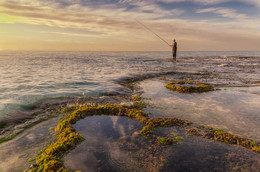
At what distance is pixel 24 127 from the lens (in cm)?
619

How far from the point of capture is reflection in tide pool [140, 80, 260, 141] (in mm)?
5906

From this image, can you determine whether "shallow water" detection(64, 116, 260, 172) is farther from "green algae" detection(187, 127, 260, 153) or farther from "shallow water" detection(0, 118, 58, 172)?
"shallow water" detection(0, 118, 58, 172)

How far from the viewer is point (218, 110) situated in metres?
7.53

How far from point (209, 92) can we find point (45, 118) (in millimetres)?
10734

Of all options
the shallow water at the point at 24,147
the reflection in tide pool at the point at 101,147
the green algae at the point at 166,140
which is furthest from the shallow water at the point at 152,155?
the shallow water at the point at 24,147

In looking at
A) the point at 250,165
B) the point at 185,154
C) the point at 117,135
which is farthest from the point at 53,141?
the point at 250,165

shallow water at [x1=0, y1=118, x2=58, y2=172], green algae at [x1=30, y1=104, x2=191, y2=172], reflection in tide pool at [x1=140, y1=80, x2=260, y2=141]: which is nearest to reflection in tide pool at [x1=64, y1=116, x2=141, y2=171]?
green algae at [x1=30, y1=104, x2=191, y2=172]


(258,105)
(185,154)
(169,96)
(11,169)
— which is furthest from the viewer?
(169,96)

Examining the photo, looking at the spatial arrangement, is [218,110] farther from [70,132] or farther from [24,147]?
[24,147]

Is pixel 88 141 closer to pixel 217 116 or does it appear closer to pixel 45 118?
pixel 45 118

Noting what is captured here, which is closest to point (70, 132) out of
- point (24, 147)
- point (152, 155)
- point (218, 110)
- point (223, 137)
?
point (24, 147)

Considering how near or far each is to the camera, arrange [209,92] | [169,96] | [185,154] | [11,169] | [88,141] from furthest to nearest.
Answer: [209,92] < [169,96] < [88,141] < [185,154] < [11,169]

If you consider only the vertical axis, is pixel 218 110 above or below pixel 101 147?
above

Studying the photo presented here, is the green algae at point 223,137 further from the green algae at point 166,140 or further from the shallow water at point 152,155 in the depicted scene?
the green algae at point 166,140
